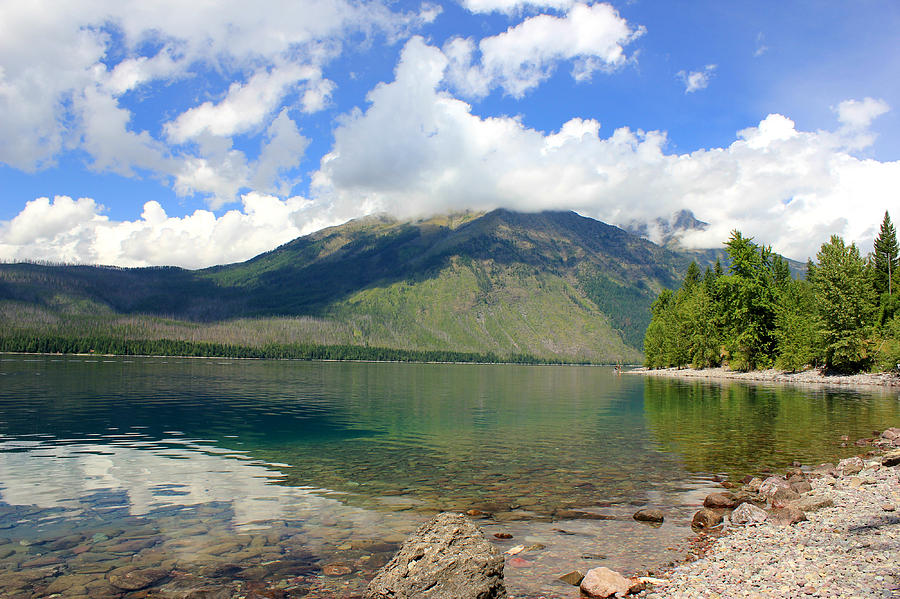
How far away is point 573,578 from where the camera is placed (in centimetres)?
1348

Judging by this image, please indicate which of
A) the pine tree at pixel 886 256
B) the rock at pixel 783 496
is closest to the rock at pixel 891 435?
the rock at pixel 783 496

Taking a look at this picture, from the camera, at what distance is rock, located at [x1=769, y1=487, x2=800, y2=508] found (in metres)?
18.9

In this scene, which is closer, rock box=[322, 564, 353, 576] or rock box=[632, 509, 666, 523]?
rock box=[322, 564, 353, 576]

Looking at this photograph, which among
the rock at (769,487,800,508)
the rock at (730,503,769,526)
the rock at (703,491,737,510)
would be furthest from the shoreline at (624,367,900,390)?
the rock at (730,503,769,526)

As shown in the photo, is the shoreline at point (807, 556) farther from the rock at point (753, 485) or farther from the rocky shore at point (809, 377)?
the rocky shore at point (809, 377)

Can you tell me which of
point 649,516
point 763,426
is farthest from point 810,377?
point 649,516

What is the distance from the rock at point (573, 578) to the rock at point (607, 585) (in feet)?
1.99

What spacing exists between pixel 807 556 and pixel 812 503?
5694 mm

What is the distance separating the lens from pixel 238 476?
25500 millimetres

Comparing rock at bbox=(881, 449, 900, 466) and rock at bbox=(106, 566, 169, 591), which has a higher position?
rock at bbox=(881, 449, 900, 466)

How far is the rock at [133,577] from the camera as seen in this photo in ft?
43.8

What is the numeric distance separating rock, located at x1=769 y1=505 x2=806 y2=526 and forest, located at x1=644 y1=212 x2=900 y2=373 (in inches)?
3254

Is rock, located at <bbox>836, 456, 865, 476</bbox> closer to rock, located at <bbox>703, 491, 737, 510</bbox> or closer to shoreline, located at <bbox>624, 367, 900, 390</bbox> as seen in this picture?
rock, located at <bbox>703, 491, 737, 510</bbox>

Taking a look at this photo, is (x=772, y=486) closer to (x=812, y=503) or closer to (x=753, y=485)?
(x=812, y=503)
